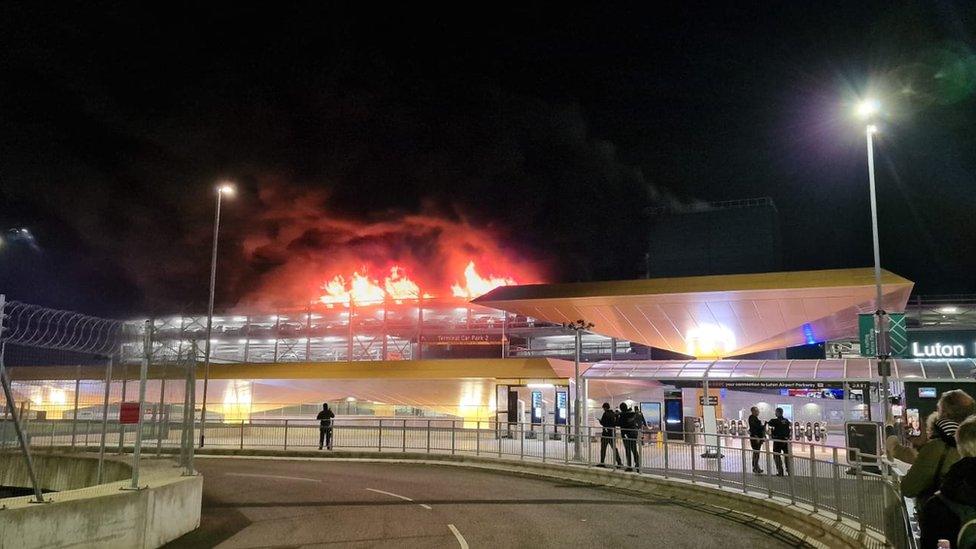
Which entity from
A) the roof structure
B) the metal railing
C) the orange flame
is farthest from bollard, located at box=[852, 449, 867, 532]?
the orange flame

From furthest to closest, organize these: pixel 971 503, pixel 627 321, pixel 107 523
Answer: pixel 627 321 < pixel 107 523 < pixel 971 503

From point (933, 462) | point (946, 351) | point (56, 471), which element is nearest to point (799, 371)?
point (946, 351)

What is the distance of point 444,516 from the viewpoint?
11.8m

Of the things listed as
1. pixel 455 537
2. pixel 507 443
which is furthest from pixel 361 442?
pixel 455 537

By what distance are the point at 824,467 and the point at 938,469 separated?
6345 millimetres

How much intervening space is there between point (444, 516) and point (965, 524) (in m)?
8.82

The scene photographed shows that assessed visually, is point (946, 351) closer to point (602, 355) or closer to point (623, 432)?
point (623, 432)

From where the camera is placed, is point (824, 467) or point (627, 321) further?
point (627, 321)

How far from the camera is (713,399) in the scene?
81.0 ft

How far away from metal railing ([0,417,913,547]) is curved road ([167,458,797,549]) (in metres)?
1.11

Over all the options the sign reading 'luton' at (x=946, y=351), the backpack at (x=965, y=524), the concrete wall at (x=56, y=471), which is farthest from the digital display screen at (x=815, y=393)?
the backpack at (x=965, y=524)

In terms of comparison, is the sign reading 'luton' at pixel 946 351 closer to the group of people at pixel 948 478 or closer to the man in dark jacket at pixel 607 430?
the man in dark jacket at pixel 607 430

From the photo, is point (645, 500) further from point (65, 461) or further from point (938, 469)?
point (65, 461)

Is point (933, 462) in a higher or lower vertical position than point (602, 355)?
lower
